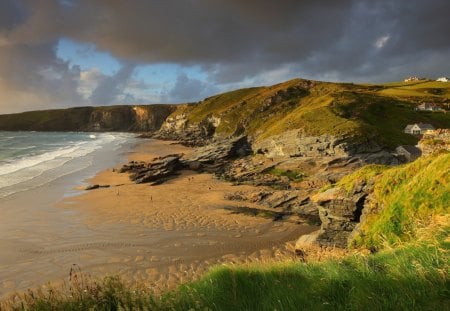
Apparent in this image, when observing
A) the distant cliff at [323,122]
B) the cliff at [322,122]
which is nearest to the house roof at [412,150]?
the distant cliff at [323,122]

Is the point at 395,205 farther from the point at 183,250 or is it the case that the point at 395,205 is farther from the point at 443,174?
the point at 183,250

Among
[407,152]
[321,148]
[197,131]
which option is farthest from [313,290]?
[197,131]

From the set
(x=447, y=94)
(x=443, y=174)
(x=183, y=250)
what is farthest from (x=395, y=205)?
(x=447, y=94)

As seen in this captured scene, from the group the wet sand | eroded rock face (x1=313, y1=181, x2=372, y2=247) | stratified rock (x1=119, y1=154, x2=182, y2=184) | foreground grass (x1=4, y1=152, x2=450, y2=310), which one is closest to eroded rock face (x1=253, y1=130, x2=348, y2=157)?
stratified rock (x1=119, y1=154, x2=182, y2=184)

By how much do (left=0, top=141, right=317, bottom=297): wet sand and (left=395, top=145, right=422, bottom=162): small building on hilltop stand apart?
1950 cm

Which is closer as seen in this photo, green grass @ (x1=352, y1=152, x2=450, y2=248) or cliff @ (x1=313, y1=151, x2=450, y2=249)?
green grass @ (x1=352, y1=152, x2=450, y2=248)

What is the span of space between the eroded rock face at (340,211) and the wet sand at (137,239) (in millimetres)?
2293

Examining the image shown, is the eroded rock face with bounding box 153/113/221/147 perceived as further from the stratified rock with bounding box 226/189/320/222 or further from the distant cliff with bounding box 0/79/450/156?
the stratified rock with bounding box 226/189/320/222

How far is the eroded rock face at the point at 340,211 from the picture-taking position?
1684cm

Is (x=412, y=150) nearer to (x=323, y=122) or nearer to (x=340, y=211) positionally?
(x=323, y=122)

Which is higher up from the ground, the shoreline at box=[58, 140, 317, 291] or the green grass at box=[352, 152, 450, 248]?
the green grass at box=[352, 152, 450, 248]

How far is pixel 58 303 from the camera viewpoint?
647cm

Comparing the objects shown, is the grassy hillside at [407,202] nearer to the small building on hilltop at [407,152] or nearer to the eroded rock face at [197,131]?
the small building on hilltop at [407,152]

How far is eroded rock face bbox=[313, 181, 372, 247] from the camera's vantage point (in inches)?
663
